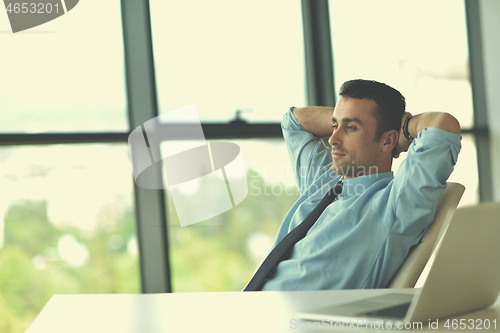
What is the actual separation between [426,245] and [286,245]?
430 millimetres

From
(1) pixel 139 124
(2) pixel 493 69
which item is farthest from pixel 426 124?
(2) pixel 493 69

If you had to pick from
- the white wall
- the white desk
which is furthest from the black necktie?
the white wall

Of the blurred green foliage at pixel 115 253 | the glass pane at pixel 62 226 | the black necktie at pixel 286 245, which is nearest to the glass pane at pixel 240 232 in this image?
the blurred green foliage at pixel 115 253

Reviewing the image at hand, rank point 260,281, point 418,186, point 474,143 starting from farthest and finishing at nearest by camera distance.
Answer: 1. point 474,143
2. point 260,281
3. point 418,186

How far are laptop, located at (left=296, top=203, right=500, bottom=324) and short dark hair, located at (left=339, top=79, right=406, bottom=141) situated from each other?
1.00 meters

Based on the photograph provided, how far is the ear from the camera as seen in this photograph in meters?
1.95

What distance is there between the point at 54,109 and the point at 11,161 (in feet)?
1.06

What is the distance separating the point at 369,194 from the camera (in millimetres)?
1846

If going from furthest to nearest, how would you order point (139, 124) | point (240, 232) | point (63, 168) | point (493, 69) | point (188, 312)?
point (493, 69)
point (240, 232)
point (139, 124)
point (63, 168)
point (188, 312)

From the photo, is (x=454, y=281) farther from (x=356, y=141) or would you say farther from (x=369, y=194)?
(x=356, y=141)

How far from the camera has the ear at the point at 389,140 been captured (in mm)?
1952

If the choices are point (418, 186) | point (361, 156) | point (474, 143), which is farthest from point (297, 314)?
point (474, 143)

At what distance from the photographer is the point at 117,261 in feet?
9.68

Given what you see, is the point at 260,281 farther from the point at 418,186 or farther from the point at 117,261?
the point at 117,261
